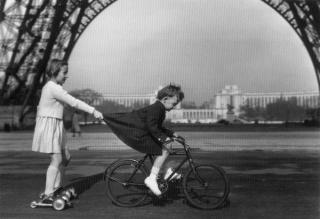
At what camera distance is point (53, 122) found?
5062 mm

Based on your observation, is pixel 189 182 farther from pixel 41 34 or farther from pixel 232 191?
pixel 41 34

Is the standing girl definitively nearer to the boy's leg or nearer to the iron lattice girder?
the boy's leg

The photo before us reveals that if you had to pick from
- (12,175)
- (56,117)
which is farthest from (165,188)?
(12,175)

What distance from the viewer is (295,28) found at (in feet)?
99.9

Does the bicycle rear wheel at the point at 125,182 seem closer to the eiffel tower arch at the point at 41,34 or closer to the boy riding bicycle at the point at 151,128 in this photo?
the boy riding bicycle at the point at 151,128

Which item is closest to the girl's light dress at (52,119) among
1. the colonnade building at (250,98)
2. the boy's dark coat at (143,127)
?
the boy's dark coat at (143,127)

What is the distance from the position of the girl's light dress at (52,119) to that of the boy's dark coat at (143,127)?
0.40 metres

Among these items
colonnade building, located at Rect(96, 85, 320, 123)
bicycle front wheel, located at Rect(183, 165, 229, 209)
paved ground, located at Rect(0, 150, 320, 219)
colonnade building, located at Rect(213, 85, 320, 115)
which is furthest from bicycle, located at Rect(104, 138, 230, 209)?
colonnade building, located at Rect(213, 85, 320, 115)

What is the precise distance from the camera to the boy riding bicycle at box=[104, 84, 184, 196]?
494 cm

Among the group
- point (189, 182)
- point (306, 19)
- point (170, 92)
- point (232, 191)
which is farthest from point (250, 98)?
point (189, 182)

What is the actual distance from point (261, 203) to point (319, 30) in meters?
23.1

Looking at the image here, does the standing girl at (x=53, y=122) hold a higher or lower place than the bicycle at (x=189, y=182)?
higher

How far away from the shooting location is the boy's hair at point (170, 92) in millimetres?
5059

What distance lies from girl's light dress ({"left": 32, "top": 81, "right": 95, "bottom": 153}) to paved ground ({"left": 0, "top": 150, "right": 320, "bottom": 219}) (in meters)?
0.65
